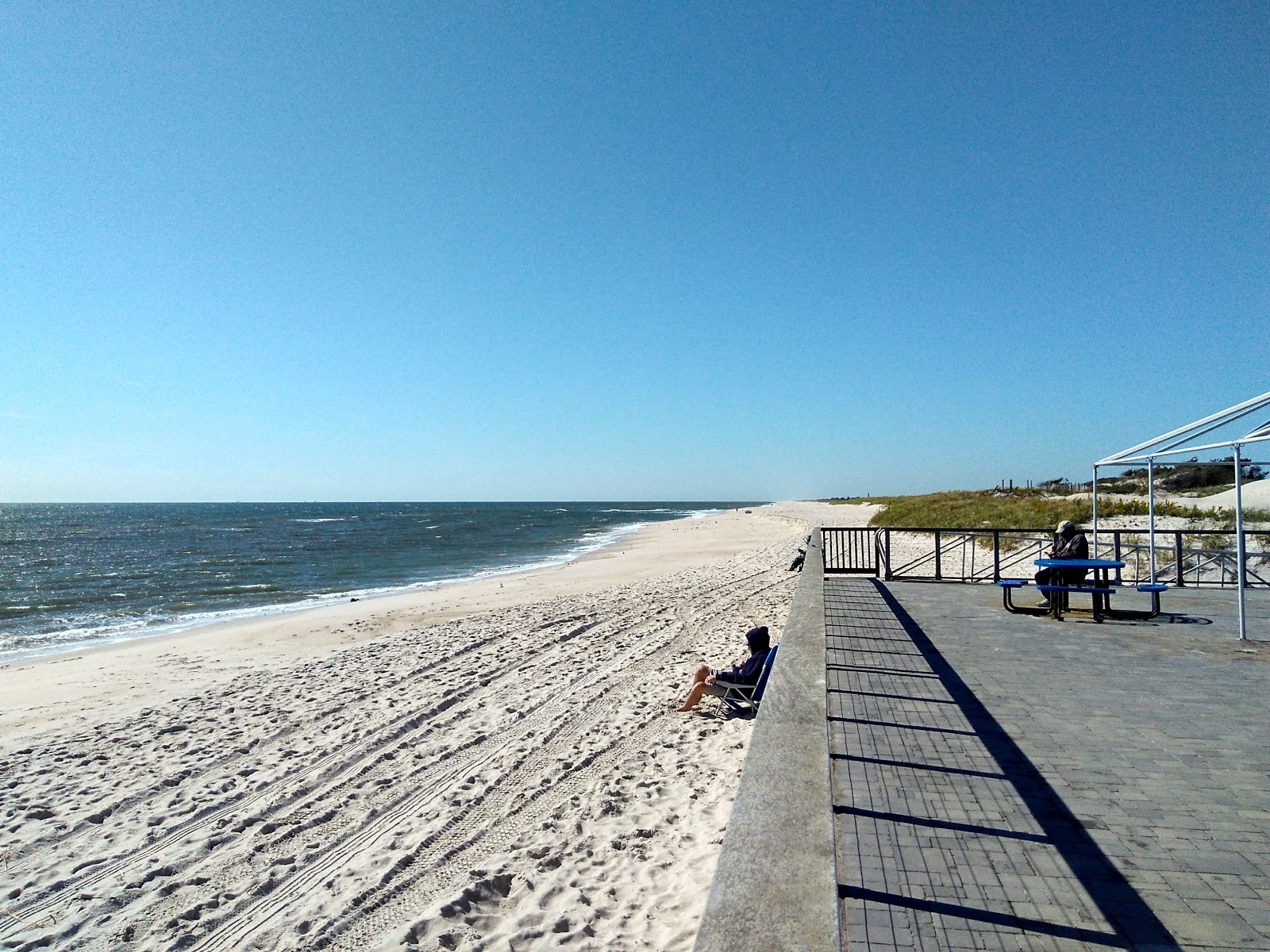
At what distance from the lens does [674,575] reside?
21.1 meters

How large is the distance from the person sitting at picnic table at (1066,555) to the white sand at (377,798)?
379cm

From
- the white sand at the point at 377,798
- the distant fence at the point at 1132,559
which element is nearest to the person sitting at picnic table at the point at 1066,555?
the distant fence at the point at 1132,559

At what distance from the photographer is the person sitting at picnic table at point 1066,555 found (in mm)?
8961

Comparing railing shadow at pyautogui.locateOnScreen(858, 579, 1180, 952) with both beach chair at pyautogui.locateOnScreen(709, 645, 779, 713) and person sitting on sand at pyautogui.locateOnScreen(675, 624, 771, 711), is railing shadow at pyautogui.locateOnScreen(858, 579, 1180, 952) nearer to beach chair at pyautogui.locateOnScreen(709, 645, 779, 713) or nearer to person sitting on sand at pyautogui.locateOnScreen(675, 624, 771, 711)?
beach chair at pyautogui.locateOnScreen(709, 645, 779, 713)

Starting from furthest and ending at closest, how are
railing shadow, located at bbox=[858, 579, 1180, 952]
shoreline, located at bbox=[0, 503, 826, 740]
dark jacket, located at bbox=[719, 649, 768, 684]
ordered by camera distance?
shoreline, located at bbox=[0, 503, 826, 740]
dark jacket, located at bbox=[719, 649, 768, 684]
railing shadow, located at bbox=[858, 579, 1180, 952]

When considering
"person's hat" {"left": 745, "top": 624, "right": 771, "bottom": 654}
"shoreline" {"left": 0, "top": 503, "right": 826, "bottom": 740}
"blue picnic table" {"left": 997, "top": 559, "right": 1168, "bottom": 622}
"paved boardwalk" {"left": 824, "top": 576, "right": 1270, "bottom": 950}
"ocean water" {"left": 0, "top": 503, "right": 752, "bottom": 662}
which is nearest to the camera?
"paved boardwalk" {"left": 824, "top": 576, "right": 1270, "bottom": 950}

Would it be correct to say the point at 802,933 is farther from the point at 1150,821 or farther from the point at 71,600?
the point at 71,600

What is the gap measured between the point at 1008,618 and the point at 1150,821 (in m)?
5.57

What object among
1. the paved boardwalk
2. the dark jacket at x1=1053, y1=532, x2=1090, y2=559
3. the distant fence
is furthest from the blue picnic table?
A: the paved boardwalk

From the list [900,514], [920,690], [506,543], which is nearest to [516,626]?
[920,690]

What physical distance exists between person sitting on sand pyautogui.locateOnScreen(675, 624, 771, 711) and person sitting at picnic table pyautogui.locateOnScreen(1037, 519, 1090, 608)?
169 inches

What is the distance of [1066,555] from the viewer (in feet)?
30.1

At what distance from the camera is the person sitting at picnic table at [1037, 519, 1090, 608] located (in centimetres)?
896

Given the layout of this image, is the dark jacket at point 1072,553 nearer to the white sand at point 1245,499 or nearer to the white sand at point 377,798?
the white sand at point 377,798
